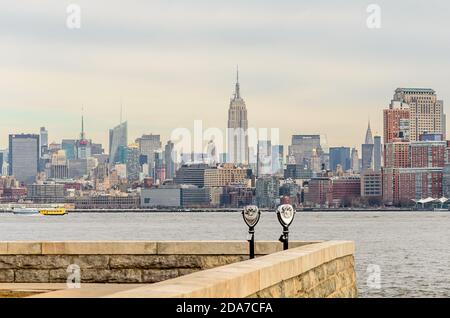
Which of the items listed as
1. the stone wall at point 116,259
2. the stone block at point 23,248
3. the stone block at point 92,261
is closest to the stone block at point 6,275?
the stone wall at point 116,259

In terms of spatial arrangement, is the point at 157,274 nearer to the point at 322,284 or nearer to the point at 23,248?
the point at 23,248

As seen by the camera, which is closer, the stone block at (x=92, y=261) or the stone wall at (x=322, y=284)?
the stone wall at (x=322, y=284)

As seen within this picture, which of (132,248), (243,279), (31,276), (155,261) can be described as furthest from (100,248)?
(243,279)

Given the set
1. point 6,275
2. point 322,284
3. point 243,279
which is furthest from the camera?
point 6,275

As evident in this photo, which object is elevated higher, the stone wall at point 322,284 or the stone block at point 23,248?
the stone block at point 23,248

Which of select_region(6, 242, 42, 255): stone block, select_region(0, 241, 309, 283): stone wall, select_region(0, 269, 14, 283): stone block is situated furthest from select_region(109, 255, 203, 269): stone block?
select_region(0, 269, 14, 283): stone block

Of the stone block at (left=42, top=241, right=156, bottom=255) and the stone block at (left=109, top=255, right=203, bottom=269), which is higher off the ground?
the stone block at (left=42, top=241, right=156, bottom=255)

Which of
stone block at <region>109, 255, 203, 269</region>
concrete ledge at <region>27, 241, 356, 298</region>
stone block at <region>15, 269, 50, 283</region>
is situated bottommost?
stone block at <region>15, 269, 50, 283</region>

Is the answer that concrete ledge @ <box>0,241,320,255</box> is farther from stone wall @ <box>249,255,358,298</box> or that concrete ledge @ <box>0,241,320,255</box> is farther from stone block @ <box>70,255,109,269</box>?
stone wall @ <box>249,255,358,298</box>

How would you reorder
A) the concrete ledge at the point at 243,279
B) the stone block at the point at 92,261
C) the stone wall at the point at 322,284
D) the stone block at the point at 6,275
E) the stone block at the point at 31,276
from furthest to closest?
the stone block at the point at 92,261
the stone block at the point at 31,276
the stone block at the point at 6,275
the stone wall at the point at 322,284
the concrete ledge at the point at 243,279

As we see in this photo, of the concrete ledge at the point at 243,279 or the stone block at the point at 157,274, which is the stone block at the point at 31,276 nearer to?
the stone block at the point at 157,274
